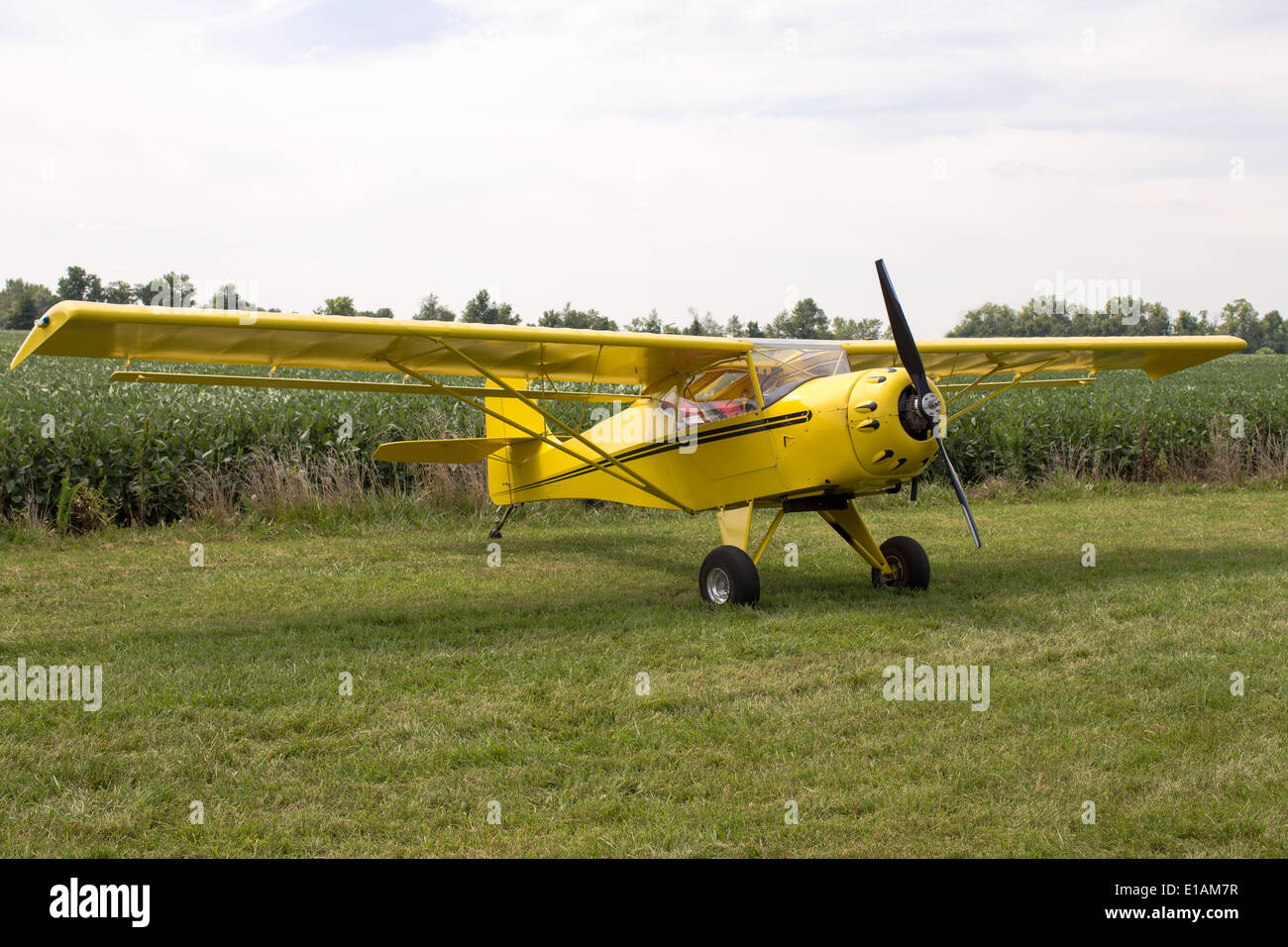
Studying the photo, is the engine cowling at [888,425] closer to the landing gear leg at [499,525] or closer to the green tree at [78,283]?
the landing gear leg at [499,525]

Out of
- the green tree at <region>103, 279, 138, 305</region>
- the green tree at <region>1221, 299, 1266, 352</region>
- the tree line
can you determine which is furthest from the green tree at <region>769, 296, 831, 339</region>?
the green tree at <region>1221, 299, 1266, 352</region>

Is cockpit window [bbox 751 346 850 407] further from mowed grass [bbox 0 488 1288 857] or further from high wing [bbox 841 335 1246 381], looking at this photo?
mowed grass [bbox 0 488 1288 857]

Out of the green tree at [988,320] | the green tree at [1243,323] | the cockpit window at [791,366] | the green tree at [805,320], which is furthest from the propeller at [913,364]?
the green tree at [1243,323]

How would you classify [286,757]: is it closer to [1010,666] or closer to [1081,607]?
[1010,666]

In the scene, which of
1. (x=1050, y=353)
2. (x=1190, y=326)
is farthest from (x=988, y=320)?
(x=1050, y=353)

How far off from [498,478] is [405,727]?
6.98m

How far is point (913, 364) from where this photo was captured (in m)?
7.55

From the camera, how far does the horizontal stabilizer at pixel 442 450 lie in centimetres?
1029

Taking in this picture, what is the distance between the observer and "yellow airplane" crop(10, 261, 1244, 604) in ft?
24.1

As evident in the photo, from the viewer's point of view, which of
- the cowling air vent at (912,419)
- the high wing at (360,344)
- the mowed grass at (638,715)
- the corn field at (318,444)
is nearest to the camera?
the mowed grass at (638,715)

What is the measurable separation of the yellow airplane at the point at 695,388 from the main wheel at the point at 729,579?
2 centimetres

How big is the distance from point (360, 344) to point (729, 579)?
3.51 metres

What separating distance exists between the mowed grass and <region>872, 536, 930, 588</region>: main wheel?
268 millimetres

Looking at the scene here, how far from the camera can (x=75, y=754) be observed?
473 centimetres
